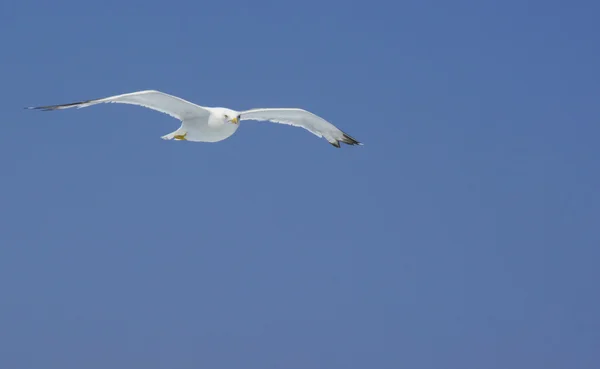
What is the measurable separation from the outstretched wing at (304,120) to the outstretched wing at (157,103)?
4.72 ft

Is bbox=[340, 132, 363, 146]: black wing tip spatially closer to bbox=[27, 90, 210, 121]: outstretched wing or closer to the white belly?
the white belly

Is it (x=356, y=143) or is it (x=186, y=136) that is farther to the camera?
(x=356, y=143)

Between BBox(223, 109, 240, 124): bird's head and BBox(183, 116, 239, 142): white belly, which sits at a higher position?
BBox(223, 109, 240, 124): bird's head

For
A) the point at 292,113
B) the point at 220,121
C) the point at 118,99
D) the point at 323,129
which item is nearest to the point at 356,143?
the point at 323,129

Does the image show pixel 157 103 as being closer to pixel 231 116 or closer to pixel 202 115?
pixel 202 115

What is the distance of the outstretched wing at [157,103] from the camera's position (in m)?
16.8

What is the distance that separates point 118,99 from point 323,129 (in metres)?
6.30

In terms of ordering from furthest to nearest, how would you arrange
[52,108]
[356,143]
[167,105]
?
[356,143]
[167,105]
[52,108]

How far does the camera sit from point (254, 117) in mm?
20453

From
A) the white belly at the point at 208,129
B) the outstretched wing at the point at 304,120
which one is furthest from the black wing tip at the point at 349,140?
the white belly at the point at 208,129

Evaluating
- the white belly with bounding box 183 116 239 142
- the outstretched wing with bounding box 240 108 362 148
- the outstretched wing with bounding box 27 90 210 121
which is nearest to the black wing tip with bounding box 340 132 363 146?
the outstretched wing with bounding box 240 108 362 148

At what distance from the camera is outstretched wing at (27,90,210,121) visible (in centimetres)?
1683

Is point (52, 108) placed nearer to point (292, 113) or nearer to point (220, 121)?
point (220, 121)

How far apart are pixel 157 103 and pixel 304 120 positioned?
456 cm
